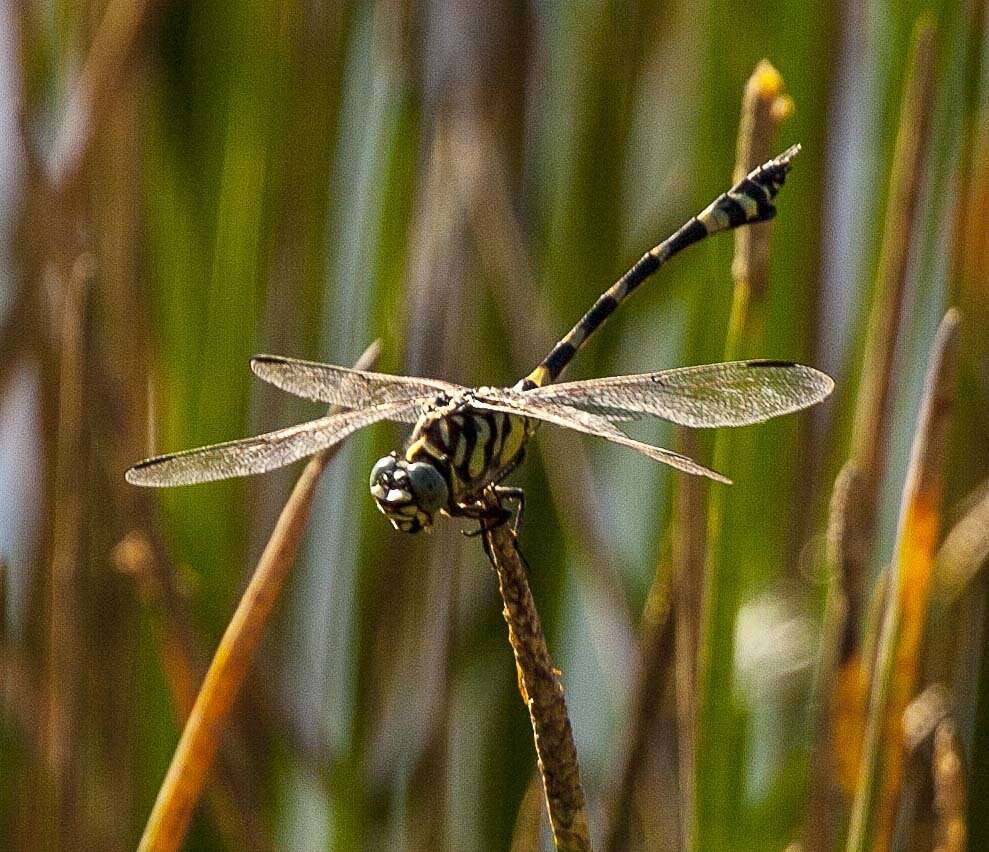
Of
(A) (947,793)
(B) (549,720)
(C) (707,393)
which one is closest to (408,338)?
(C) (707,393)

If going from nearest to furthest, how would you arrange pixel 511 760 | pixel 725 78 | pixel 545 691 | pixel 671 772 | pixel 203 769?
pixel 545 691
pixel 203 769
pixel 725 78
pixel 671 772
pixel 511 760

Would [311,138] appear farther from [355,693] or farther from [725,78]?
[355,693]

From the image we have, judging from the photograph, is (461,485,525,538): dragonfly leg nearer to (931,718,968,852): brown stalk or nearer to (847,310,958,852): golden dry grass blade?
(847,310,958,852): golden dry grass blade

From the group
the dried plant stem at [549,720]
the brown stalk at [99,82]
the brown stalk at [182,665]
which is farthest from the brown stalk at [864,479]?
the brown stalk at [99,82]


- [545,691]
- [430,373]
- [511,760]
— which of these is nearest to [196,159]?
[430,373]

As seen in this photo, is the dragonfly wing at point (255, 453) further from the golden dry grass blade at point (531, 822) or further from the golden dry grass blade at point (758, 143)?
the golden dry grass blade at point (531, 822)

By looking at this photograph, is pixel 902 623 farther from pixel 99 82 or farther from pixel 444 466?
pixel 99 82
